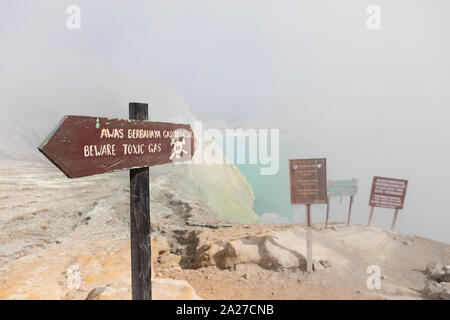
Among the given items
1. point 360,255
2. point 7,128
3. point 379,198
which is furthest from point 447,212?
point 7,128

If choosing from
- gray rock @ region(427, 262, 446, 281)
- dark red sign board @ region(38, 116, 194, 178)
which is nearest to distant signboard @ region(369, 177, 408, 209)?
gray rock @ region(427, 262, 446, 281)

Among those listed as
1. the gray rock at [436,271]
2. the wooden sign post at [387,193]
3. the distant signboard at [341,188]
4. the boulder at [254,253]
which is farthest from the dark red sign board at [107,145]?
the wooden sign post at [387,193]

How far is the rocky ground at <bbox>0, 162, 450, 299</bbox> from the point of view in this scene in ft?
14.7

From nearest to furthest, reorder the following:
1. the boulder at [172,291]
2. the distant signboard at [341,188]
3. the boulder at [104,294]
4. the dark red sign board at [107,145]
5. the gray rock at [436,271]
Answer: the dark red sign board at [107,145] → the boulder at [104,294] → the boulder at [172,291] → the gray rock at [436,271] → the distant signboard at [341,188]

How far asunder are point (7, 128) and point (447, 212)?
73123 mm

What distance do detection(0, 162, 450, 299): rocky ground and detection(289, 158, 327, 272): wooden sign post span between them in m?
1.28

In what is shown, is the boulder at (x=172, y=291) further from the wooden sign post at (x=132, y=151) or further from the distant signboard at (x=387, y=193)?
the distant signboard at (x=387, y=193)

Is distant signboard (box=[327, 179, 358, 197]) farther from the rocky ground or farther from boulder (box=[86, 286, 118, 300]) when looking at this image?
boulder (box=[86, 286, 118, 300])

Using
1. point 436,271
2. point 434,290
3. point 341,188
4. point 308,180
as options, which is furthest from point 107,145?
point 341,188

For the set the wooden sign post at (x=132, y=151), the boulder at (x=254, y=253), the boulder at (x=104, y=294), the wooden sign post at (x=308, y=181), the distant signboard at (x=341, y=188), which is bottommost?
the boulder at (x=254, y=253)

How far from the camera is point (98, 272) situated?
494 cm

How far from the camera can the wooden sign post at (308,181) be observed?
18.0 feet

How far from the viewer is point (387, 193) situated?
30.1 ft

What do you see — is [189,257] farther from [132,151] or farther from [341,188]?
[341,188]
